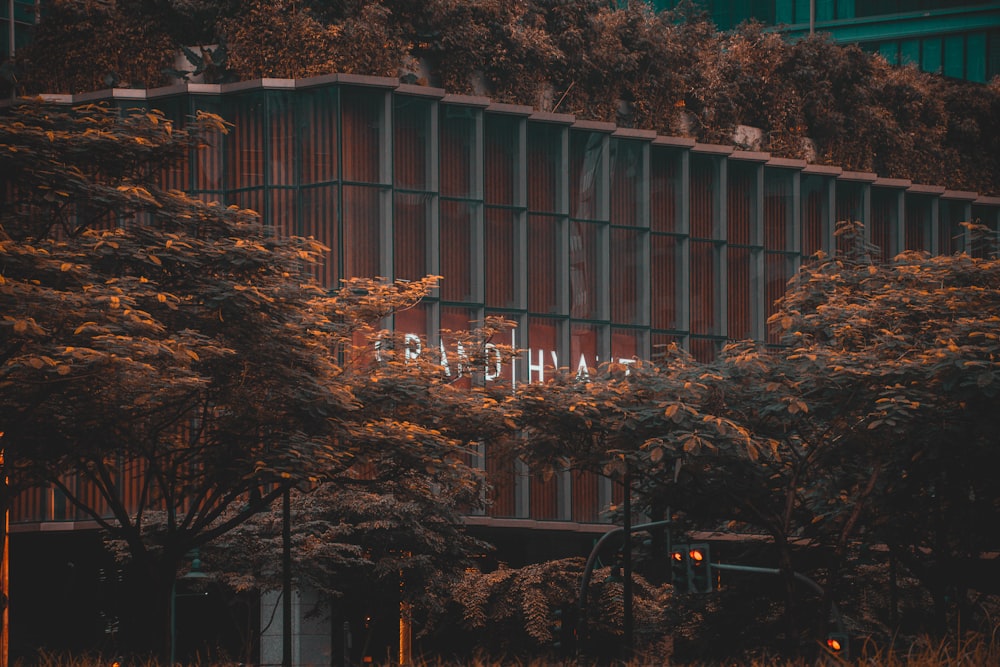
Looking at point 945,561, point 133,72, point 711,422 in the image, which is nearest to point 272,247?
point 711,422

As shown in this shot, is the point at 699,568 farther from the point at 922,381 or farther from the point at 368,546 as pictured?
the point at 368,546

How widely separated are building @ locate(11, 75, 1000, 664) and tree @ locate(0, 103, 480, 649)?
13.3 meters

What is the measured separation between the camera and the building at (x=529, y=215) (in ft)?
134

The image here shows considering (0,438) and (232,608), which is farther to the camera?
(232,608)

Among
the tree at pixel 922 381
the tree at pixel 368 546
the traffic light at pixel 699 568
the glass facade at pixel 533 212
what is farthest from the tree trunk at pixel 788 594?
the glass facade at pixel 533 212

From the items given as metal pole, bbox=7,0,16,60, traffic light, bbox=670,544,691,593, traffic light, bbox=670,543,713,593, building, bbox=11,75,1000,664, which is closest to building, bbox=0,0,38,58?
metal pole, bbox=7,0,16,60

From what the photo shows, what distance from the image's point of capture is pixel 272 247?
2409 cm

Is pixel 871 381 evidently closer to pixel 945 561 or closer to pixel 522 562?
pixel 945 561

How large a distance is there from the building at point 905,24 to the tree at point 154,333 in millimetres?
57520

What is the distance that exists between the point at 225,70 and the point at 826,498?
2212 cm

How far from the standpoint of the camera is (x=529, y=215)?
4375 centimetres

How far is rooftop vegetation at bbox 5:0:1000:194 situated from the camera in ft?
137

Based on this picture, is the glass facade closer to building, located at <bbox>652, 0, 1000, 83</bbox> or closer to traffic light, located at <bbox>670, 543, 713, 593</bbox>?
traffic light, located at <bbox>670, 543, 713, 593</bbox>

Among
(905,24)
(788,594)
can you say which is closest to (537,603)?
(788,594)
